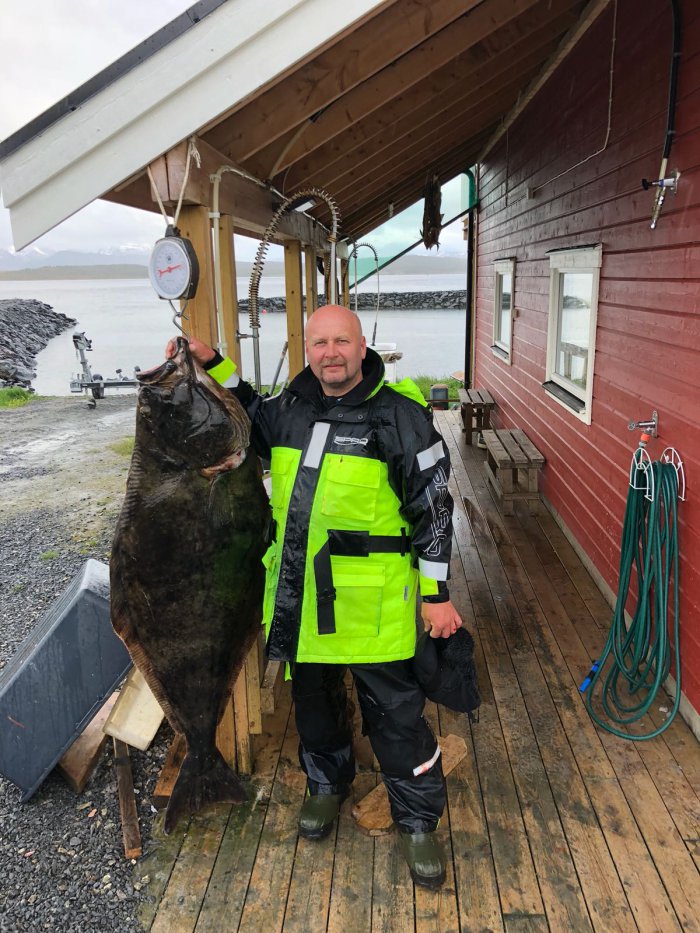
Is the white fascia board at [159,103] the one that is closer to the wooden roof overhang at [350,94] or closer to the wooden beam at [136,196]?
the wooden roof overhang at [350,94]

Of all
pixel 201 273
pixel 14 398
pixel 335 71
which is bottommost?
pixel 14 398

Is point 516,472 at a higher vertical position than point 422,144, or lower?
lower

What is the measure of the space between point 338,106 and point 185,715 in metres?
2.94

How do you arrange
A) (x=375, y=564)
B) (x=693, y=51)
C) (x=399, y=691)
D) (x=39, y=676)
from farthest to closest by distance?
1. (x=693, y=51)
2. (x=39, y=676)
3. (x=399, y=691)
4. (x=375, y=564)

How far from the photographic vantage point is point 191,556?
2088mm

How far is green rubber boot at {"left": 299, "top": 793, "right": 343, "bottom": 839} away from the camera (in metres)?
2.43

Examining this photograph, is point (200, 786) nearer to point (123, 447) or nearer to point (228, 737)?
point (228, 737)

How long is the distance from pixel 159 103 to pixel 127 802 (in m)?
2.52

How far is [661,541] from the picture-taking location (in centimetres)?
310

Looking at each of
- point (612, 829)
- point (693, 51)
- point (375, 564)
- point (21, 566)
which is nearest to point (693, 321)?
point (693, 51)

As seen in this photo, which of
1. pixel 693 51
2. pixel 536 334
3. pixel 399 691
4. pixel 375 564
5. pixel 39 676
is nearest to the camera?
pixel 375 564

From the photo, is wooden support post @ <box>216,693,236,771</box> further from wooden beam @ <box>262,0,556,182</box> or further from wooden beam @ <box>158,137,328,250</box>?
wooden beam @ <box>262,0,556,182</box>

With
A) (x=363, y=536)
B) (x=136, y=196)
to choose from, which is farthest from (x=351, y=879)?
(x=136, y=196)

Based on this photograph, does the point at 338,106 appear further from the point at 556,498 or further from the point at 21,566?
the point at 21,566
